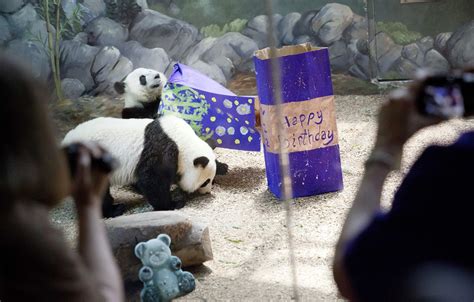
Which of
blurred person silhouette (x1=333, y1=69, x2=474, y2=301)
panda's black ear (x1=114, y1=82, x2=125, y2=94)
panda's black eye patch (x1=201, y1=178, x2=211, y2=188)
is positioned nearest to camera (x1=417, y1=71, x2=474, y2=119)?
blurred person silhouette (x1=333, y1=69, x2=474, y2=301)

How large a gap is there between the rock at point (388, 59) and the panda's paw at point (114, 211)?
321 cm

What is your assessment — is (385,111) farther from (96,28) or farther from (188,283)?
(96,28)

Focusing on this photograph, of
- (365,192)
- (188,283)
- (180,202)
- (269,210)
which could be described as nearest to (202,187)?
(180,202)

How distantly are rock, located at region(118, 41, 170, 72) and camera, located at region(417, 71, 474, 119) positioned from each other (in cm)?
603

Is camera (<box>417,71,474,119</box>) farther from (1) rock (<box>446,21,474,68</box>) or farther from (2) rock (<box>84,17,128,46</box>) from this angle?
(2) rock (<box>84,17,128,46</box>)

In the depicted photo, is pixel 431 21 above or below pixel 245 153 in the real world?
above

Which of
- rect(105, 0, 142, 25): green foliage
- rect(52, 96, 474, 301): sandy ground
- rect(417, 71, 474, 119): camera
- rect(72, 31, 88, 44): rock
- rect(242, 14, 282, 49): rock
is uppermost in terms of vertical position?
rect(105, 0, 142, 25): green foliage

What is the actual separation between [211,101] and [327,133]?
40.1 inches

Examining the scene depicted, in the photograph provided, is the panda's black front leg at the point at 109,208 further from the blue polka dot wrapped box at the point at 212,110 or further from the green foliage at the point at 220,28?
the green foliage at the point at 220,28

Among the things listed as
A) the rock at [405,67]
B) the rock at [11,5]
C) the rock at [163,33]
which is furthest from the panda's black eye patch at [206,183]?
the rock at [11,5]

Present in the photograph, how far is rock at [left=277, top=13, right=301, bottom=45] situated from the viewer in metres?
7.08

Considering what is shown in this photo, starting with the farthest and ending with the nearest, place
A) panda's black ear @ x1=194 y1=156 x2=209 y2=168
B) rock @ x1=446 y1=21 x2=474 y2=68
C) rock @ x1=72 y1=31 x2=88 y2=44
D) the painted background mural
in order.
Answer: rock @ x1=72 y1=31 x2=88 y2=44 → the painted background mural → rock @ x1=446 y1=21 x2=474 y2=68 → panda's black ear @ x1=194 y1=156 x2=209 y2=168

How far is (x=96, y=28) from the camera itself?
6965 millimetres

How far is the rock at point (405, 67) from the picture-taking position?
6656 millimetres
